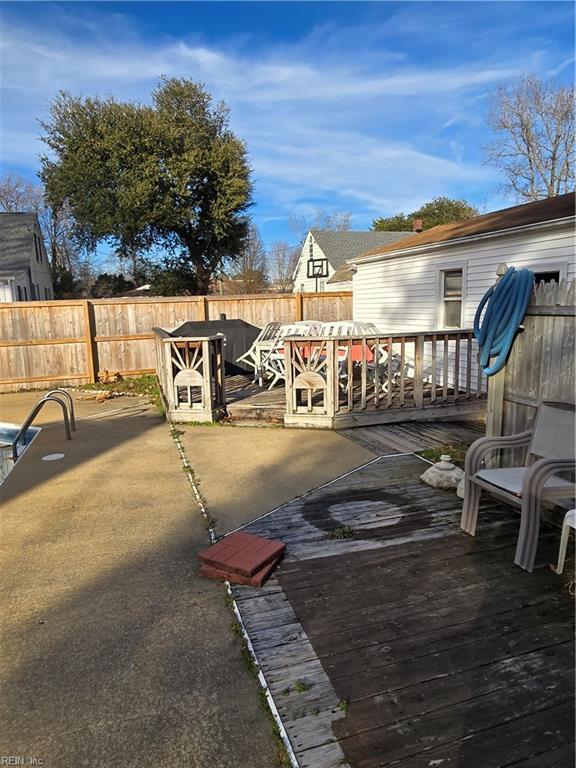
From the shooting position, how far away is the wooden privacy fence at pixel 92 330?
30.7 ft

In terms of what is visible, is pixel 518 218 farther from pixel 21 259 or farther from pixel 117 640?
pixel 21 259

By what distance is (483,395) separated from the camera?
21.6 ft

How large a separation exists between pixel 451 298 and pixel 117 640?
7.29 m

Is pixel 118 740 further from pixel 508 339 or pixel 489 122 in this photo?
pixel 489 122

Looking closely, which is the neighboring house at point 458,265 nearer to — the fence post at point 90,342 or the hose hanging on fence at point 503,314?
the hose hanging on fence at point 503,314

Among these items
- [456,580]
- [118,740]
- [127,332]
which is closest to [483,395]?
[456,580]

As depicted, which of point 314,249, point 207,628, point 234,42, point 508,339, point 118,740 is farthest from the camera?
point 314,249

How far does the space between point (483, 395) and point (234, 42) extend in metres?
7.21

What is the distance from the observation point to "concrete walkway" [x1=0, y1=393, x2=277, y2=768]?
1658 millimetres

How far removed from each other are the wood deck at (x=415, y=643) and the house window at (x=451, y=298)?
5.24 metres

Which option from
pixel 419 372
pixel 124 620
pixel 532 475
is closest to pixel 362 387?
pixel 419 372

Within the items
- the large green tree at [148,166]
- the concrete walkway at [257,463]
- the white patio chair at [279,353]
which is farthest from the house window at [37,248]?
the concrete walkway at [257,463]

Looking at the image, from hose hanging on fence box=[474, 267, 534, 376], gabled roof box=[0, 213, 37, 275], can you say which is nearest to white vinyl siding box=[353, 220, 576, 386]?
hose hanging on fence box=[474, 267, 534, 376]

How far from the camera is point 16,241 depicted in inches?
642
